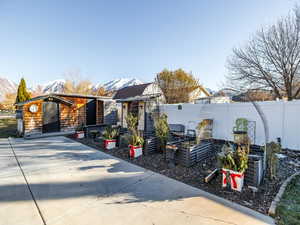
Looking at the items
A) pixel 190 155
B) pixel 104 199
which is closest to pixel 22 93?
pixel 104 199

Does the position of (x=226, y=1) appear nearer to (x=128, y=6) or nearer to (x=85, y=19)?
(x=128, y=6)

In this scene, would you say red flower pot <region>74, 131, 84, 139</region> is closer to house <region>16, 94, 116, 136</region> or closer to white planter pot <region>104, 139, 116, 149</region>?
house <region>16, 94, 116, 136</region>

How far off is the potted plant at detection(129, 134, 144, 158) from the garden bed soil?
164mm

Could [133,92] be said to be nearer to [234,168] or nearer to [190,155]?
[190,155]

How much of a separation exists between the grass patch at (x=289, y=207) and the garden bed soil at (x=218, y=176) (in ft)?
0.45

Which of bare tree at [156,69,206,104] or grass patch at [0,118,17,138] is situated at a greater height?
bare tree at [156,69,206,104]

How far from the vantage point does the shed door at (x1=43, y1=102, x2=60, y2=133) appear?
876 cm

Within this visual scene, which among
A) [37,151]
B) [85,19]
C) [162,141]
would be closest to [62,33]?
[85,19]

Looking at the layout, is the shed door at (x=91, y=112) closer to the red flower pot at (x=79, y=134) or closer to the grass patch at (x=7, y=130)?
the red flower pot at (x=79, y=134)

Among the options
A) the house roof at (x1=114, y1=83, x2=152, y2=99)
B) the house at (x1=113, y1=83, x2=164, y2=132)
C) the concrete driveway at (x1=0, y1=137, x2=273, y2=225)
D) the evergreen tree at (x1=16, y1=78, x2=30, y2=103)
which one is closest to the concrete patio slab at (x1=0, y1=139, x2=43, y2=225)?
the concrete driveway at (x1=0, y1=137, x2=273, y2=225)

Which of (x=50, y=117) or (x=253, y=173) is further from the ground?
(x=50, y=117)

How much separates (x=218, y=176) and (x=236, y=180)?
59 centimetres

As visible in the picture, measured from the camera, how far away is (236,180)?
8.69 ft

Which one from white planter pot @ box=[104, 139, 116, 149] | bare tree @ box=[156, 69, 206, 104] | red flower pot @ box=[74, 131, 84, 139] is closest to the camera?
white planter pot @ box=[104, 139, 116, 149]
